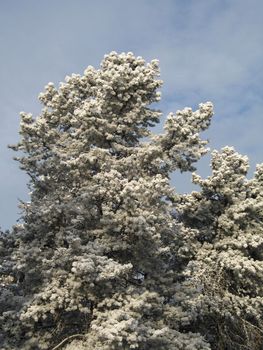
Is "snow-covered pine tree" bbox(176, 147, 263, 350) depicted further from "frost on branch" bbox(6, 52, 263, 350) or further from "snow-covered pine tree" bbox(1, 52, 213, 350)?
"snow-covered pine tree" bbox(1, 52, 213, 350)

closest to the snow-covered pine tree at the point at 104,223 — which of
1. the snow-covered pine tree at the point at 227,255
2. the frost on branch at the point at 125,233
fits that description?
the frost on branch at the point at 125,233

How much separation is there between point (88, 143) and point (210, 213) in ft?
21.5

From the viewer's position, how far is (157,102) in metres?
22.4

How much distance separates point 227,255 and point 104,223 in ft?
19.1

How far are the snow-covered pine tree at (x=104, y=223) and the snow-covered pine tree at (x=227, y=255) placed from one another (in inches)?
46.6

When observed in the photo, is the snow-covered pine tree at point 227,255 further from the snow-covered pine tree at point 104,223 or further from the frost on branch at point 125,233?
the snow-covered pine tree at point 104,223

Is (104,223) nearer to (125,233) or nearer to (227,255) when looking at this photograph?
(125,233)

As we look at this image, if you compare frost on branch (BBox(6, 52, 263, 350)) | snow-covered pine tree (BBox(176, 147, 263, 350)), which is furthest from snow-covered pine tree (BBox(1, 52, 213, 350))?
snow-covered pine tree (BBox(176, 147, 263, 350))

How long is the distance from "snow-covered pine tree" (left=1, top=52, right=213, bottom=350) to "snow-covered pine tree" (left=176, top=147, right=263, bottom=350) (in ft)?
3.88

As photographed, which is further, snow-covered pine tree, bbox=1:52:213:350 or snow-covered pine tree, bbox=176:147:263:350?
snow-covered pine tree, bbox=176:147:263:350

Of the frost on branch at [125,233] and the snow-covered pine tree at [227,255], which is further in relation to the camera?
the snow-covered pine tree at [227,255]

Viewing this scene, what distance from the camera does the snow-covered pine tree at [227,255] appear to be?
1920cm

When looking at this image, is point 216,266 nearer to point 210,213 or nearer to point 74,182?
point 210,213

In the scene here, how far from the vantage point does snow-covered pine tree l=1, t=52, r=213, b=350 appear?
625 inches
